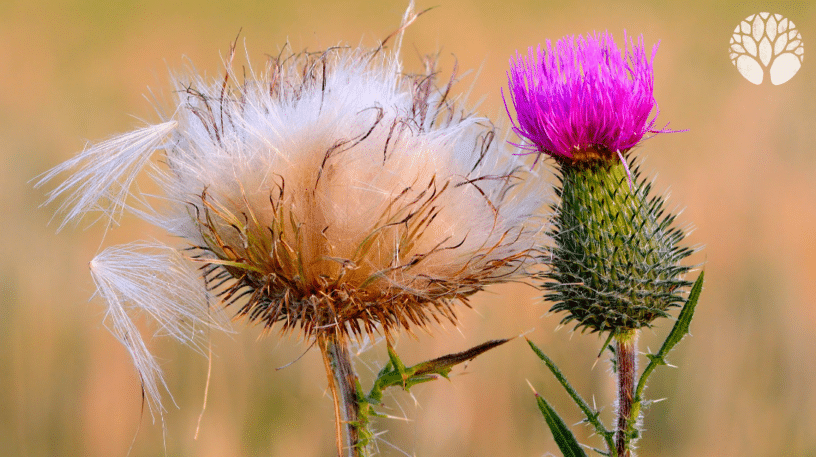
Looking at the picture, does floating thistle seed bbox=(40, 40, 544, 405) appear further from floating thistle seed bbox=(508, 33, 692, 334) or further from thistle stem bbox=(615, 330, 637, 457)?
thistle stem bbox=(615, 330, 637, 457)

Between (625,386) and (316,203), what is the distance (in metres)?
0.96

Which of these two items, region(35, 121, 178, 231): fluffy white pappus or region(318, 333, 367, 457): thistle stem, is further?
region(35, 121, 178, 231): fluffy white pappus

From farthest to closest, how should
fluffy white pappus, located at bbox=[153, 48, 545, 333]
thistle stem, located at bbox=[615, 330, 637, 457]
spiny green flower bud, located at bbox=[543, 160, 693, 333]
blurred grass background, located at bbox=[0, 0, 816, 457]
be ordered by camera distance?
blurred grass background, located at bbox=[0, 0, 816, 457] → spiny green flower bud, located at bbox=[543, 160, 693, 333] → thistle stem, located at bbox=[615, 330, 637, 457] → fluffy white pappus, located at bbox=[153, 48, 545, 333]

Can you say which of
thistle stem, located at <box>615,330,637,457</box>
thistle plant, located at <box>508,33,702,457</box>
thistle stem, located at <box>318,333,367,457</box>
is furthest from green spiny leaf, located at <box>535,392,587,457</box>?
thistle stem, located at <box>318,333,367,457</box>

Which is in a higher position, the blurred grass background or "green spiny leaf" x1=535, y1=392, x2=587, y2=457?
the blurred grass background

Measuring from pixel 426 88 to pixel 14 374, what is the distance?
11.6 feet

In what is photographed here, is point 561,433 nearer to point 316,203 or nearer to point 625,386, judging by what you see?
point 625,386

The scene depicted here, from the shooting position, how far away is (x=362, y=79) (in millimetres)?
2107

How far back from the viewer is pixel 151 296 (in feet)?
6.66

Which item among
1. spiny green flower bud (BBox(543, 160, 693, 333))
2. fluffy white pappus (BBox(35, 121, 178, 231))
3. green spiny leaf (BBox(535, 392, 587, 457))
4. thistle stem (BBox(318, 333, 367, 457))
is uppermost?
fluffy white pappus (BBox(35, 121, 178, 231))

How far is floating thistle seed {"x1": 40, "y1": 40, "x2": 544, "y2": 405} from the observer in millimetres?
1825

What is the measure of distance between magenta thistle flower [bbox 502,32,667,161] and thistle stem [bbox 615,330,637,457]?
53 cm

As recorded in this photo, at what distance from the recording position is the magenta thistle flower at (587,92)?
1942mm

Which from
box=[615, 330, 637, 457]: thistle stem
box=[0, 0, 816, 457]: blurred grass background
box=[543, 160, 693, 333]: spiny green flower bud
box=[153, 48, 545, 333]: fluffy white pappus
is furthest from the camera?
box=[0, 0, 816, 457]: blurred grass background
